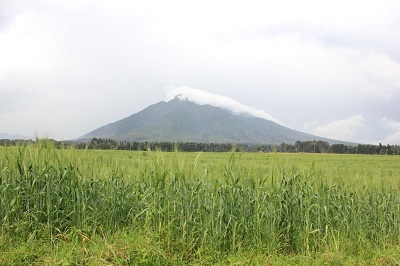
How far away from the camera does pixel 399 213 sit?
507 cm

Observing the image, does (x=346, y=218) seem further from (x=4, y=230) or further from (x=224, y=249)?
(x=4, y=230)

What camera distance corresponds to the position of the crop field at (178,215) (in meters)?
3.78

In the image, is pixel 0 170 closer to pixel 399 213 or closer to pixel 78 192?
pixel 78 192

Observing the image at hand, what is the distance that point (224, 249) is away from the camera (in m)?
4.01

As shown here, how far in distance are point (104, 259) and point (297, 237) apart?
8.57ft

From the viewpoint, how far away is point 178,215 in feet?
13.8

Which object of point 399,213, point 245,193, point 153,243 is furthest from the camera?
point 399,213

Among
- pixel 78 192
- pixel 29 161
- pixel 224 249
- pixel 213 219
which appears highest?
pixel 29 161

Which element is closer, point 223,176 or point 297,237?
point 297,237

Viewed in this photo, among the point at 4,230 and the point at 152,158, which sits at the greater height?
the point at 152,158

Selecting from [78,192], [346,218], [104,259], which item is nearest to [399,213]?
[346,218]

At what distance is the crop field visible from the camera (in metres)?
3.78

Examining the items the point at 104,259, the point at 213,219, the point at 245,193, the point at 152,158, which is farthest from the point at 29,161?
the point at 245,193

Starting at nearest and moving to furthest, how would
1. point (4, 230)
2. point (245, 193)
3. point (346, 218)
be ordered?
point (4, 230)
point (245, 193)
point (346, 218)
